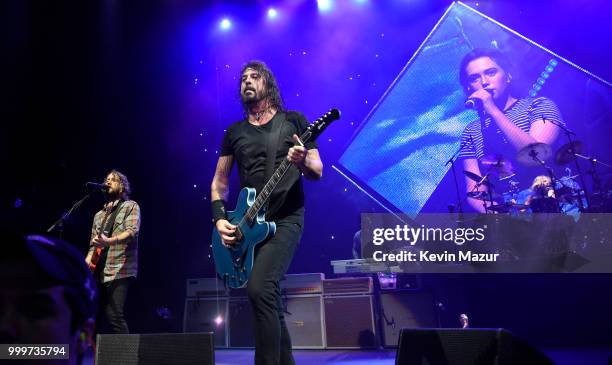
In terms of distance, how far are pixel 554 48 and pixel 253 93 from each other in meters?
4.21

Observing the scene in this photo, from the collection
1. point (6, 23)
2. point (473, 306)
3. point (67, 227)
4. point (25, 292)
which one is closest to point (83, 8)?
point (6, 23)

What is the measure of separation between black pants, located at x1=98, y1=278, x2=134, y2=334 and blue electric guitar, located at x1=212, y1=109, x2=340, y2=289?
1.53 m

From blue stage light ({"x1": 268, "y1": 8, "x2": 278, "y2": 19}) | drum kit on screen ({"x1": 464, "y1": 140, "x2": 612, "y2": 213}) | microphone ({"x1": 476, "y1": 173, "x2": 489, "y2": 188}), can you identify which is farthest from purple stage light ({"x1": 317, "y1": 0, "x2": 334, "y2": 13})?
microphone ({"x1": 476, "y1": 173, "x2": 489, "y2": 188})

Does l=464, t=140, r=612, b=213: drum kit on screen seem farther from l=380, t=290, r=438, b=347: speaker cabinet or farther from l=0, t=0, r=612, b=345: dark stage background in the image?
l=380, t=290, r=438, b=347: speaker cabinet

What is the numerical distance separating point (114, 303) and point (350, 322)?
9.42 ft

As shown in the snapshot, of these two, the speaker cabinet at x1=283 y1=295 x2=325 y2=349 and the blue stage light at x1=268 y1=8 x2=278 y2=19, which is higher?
the blue stage light at x1=268 y1=8 x2=278 y2=19

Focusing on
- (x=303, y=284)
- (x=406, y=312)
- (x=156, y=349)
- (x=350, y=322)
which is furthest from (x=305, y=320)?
(x=156, y=349)

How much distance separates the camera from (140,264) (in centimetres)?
784

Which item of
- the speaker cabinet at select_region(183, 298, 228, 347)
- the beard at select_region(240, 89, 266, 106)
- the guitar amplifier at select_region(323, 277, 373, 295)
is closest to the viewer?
the beard at select_region(240, 89, 266, 106)

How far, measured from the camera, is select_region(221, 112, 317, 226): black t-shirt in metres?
3.15

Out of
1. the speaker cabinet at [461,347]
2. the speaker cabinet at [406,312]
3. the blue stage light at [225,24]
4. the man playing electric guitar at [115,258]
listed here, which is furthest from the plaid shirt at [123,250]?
the blue stage light at [225,24]

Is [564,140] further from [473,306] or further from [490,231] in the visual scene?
[473,306]

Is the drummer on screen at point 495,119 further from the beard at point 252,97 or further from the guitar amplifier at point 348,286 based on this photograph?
the beard at point 252,97

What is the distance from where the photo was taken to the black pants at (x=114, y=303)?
14.0 feet
